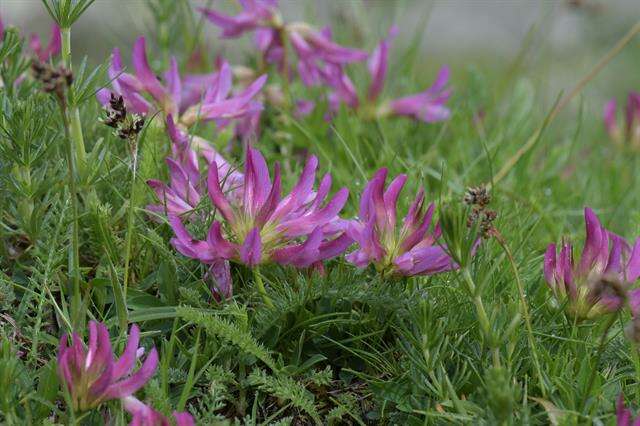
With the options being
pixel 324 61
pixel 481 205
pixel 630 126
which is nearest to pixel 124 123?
pixel 481 205

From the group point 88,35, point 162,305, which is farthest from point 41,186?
point 88,35

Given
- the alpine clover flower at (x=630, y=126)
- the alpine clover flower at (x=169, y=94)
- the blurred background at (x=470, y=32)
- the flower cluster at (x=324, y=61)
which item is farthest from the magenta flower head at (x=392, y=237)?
the alpine clover flower at (x=630, y=126)

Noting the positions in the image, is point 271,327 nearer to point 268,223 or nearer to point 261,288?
point 261,288

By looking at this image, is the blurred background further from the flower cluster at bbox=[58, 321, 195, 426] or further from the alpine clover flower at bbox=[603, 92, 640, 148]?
the flower cluster at bbox=[58, 321, 195, 426]

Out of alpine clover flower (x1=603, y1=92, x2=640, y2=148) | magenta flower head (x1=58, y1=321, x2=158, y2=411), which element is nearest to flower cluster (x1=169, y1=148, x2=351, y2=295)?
magenta flower head (x1=58, y1=321, x2=158, y2=411)

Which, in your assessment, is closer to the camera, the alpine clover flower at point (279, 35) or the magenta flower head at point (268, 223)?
the magenta flower head at point (268, 223)

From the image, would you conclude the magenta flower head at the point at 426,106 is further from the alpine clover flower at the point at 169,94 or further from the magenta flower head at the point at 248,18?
the alpine clover flower at the point at 169,94
